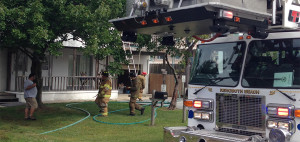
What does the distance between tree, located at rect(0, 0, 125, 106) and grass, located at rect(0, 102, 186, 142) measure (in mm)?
2299

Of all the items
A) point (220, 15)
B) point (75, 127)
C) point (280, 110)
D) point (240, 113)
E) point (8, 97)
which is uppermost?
point (220, 15)

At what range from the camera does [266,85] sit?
602cm

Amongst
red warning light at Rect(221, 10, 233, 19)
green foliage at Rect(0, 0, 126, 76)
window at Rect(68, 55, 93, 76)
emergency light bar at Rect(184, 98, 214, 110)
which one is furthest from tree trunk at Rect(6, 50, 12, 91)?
red warning light at Rect(221, 10, 233, 19)

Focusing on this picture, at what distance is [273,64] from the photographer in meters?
6.13

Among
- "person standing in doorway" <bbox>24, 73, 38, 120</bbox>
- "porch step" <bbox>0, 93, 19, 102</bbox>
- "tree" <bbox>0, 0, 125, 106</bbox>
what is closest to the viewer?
"tree" <bbox>0, 0, 125, 106</bbox>

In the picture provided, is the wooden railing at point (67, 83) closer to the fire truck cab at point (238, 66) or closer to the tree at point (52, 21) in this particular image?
the tree at point (52, 21)

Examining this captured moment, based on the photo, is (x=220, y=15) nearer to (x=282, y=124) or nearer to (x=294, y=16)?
(x=294, y=16)

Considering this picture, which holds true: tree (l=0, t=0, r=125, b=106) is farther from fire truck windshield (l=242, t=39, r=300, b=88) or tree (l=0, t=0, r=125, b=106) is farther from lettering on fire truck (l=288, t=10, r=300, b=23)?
lettering on fire truck (l=288, t=10, r=300, b=23)

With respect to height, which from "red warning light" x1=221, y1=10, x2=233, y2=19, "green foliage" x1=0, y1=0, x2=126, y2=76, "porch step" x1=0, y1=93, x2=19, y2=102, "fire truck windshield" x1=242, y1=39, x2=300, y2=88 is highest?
"green foliage" x1=0, y1=0, x2=126, y2=76

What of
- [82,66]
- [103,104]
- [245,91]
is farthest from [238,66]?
[82,66]

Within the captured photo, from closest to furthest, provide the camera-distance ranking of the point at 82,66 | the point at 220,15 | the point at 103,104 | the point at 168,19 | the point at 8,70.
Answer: the point at 220,15 → the point at 168,19 → the point at 103,104 → the point at 8,70 → the point at 82,66

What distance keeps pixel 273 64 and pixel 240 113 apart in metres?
0.98

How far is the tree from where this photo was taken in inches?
404

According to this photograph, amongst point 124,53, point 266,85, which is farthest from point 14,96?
point 266,85
